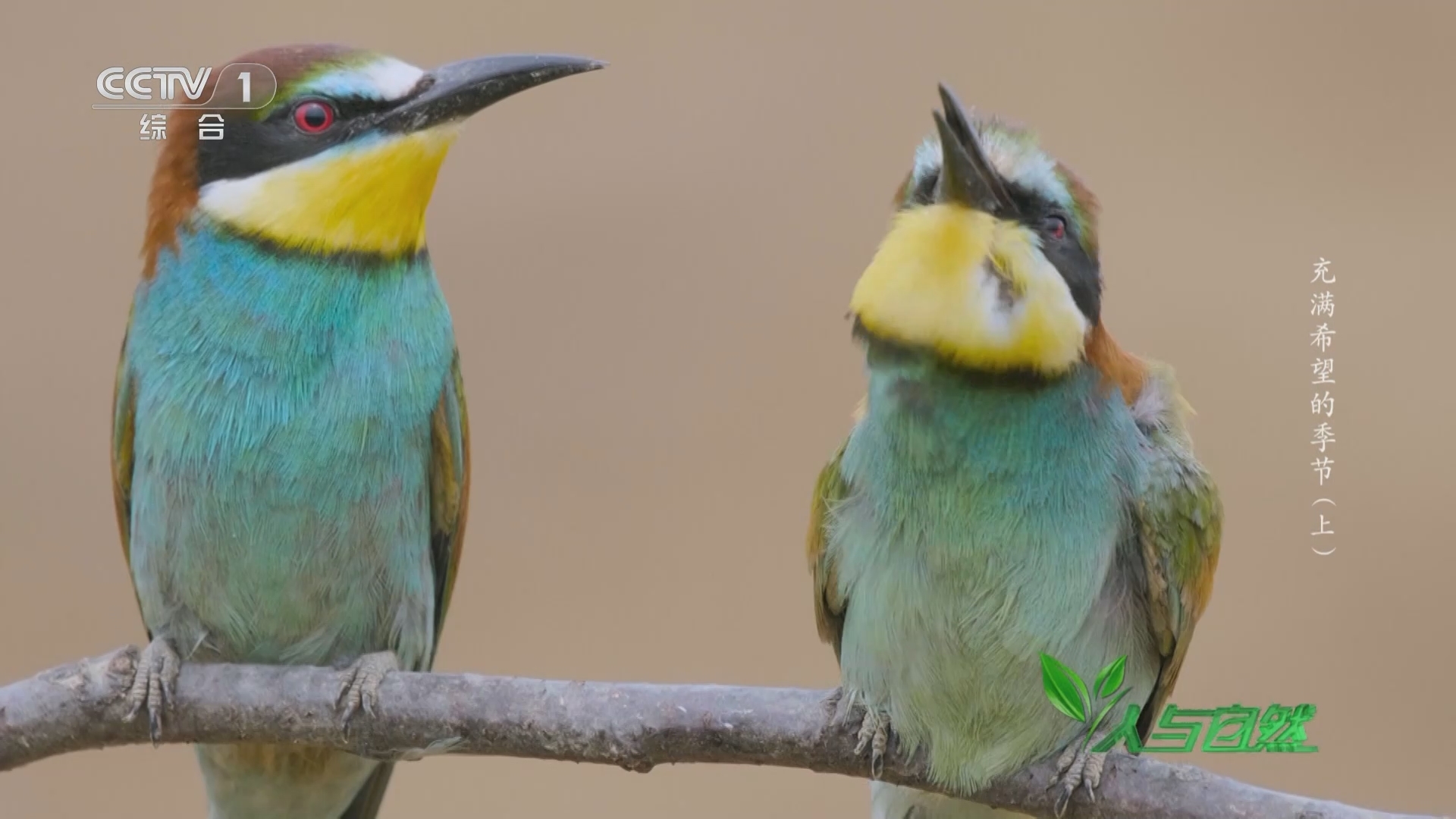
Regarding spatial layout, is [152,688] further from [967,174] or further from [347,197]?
[967,174]

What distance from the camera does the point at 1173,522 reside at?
1561mm

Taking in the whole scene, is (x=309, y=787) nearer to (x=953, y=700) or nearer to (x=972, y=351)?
(x=953, y=700)

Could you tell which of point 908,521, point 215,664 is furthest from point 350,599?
point 908,521

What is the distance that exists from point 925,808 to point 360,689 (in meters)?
0.60

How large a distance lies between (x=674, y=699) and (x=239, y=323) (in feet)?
2.21

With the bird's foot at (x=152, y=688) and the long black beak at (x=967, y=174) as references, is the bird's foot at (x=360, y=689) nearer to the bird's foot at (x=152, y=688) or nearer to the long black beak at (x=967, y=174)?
the bird's foot at (x=152, y=688)

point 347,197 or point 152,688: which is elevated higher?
point 347,197

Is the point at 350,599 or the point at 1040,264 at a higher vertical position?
the point at 1040,264

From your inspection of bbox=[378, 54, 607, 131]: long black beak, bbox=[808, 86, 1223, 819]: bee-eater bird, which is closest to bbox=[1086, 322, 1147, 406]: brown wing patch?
bbox=[808, 86, 1223, 819]: bee-eater bird

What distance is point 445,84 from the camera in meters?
1.63

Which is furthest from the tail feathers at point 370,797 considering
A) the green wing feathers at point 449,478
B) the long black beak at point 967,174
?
the long black beak at point 967,174

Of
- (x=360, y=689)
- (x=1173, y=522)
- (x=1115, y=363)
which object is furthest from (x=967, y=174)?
(x=360, y=689)

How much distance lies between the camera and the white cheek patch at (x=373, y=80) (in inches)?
65.4

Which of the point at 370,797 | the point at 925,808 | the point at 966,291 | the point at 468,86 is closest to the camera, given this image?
the point at 966,291
